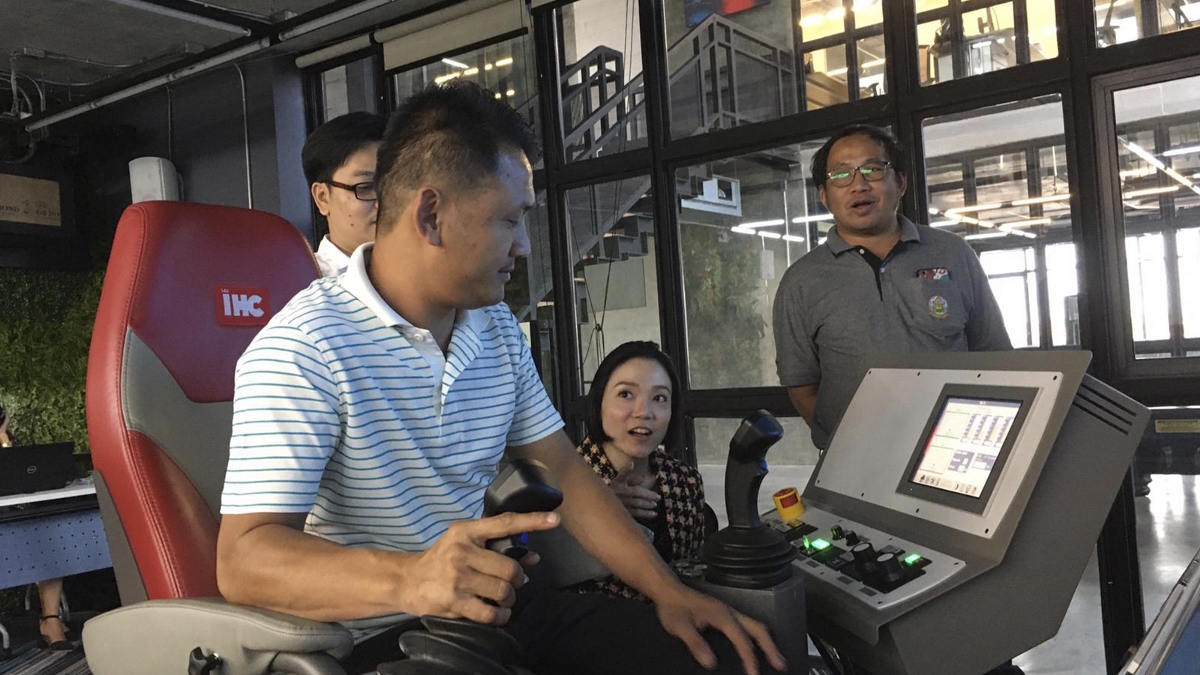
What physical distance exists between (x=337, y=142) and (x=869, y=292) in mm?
1343

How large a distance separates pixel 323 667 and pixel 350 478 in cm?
27

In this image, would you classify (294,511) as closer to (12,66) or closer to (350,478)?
(350,478)

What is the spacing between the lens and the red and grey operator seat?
50.8 inches

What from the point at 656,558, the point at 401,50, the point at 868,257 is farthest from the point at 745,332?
the point at 656,558

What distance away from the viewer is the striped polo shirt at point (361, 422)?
1053 mm

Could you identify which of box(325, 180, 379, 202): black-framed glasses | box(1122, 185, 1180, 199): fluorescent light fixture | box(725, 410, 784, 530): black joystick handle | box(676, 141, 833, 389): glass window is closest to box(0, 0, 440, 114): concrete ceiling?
box(676, 141, 833, 389): glass window

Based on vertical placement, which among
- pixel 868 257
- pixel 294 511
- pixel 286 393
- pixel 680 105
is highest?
pixel 680 105

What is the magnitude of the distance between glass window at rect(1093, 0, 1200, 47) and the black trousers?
295 cm

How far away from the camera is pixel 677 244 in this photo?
4324mm

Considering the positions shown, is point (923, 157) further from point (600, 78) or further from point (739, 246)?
point (600, 78)

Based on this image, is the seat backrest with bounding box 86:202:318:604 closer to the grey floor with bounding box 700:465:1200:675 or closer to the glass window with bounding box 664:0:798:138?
the grey floor with bounding box 700:465:1200:675

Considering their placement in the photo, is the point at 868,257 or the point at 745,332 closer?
the point at 868,257

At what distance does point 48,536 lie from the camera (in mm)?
3510

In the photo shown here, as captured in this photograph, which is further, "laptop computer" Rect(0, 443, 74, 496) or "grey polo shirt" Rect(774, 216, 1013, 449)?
"laptop computer" Rect(0, 443, 74, 496)
